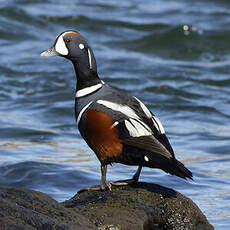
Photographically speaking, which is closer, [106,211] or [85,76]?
[106,211]

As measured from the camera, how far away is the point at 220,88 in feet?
48.1

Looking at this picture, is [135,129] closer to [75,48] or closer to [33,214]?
[75,48]

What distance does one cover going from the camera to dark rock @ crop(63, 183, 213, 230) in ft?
17.5

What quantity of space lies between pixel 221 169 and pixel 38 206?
4942 mm

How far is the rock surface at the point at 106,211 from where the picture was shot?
4570 mm

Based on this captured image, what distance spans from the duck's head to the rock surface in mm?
1217

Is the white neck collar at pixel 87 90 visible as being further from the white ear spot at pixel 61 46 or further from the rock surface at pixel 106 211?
the rock surface at pixel 106 211

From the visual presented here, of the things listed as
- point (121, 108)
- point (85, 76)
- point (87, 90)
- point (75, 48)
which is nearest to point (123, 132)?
point (121, 108)

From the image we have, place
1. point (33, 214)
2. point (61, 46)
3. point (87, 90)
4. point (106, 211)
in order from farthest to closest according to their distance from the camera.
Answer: point (61, 46) → point (87, 90) → point (106, 211) → point (33, 214)

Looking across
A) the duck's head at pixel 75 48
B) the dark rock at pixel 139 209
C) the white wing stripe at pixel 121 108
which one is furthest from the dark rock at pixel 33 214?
the duck's head at pixel 75 48

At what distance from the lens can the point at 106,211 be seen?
543 centimetres

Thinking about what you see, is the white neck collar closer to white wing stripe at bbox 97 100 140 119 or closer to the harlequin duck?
the harlequin duck

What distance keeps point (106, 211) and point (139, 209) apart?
296 millimetres

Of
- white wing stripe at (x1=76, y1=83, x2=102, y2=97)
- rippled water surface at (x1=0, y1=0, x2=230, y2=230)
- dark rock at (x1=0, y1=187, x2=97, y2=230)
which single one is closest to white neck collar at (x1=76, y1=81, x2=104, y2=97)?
white wing stripe at (x1=76, y1=83, x2=102, y2=97)
